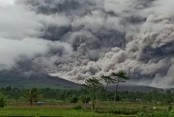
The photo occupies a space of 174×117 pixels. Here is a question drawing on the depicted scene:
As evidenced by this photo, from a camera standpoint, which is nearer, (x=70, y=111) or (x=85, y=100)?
(x=70, y=111)

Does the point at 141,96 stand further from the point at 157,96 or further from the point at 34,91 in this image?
the point at 34,91

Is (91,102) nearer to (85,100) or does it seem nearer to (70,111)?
(85,100)

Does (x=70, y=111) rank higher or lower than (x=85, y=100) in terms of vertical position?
lower

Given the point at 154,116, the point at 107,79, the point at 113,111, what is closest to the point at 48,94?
the point at 107,79

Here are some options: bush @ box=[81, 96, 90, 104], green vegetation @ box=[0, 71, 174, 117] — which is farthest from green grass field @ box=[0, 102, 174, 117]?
bush @ box=[81, 96, 90, 104]

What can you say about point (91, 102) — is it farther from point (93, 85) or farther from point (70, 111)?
point (70, 111)

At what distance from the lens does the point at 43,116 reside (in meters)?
68.0

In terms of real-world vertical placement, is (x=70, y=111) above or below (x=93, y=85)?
below

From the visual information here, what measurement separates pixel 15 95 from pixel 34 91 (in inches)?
2076

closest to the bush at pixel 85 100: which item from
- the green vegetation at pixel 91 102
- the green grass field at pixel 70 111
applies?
the green vegetation at pixel 91 102

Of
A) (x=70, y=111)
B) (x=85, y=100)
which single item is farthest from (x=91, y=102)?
(x=70, y=111)

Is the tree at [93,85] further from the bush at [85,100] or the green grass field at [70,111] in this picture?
the green grass field at [70,111]

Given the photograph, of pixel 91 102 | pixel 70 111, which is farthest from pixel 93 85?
pixel 70 111

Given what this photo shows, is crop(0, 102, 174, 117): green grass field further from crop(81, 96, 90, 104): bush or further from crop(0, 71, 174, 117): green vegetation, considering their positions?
crop(81, 96, 90, 104): bush
